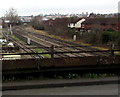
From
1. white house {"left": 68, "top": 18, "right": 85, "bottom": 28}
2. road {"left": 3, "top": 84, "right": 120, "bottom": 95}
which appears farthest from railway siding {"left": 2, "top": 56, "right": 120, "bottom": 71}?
white house {"left": 68, "top": 18, "right": 85, "bottom": 28}

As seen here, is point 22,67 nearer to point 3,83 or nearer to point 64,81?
point 3,83

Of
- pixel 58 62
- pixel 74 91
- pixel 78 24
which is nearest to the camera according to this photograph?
pixel 74 91

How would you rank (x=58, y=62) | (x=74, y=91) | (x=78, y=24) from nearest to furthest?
1. (x=74, y=91)
2. (x=58, y=62)
3. (x=78, y=24)

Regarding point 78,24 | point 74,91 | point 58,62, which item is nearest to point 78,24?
point 78,24

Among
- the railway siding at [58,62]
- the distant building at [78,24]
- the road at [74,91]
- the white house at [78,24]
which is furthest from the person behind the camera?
the white house at [78,24]

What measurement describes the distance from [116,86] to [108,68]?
3.32 feet

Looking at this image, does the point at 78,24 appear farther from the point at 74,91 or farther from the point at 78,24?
the point at 74,91

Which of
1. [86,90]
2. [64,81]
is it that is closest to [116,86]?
[86,90]

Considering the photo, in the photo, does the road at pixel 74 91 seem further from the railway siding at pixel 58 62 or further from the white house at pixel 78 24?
the white house at pixel 78 24

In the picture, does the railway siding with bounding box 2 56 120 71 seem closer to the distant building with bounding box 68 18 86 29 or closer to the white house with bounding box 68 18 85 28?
the distant building with bounding box 68 18 86 29

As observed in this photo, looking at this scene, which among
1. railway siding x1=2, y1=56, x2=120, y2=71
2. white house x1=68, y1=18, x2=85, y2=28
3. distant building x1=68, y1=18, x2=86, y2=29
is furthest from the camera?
white house x1=68, y1=18, x2=85, y2=28

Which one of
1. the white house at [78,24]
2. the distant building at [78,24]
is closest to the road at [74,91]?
the distant building at [78,24]

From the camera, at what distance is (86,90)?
18.9ft

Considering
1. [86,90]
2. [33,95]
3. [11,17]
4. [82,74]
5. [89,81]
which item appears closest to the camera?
[33,95]
